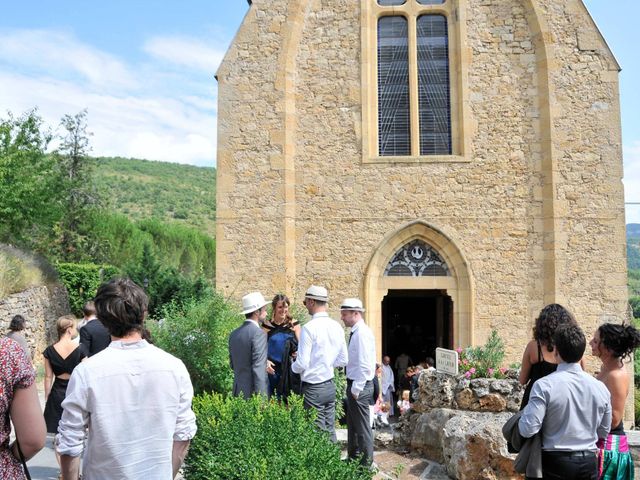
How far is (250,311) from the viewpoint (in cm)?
557

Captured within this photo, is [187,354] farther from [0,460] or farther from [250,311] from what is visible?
[0,460]

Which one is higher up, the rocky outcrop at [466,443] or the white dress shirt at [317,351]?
the white dress shirt at [317,351]

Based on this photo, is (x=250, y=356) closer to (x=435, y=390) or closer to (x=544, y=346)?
(x=544, y=346)

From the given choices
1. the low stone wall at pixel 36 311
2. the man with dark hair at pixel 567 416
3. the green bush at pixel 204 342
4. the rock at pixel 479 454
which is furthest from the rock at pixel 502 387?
the low stone wall at pixel 36 311

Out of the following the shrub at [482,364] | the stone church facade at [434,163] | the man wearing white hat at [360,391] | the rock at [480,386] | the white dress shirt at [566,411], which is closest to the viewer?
the white dress shirt at [566,411]

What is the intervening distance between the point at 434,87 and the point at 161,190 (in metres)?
53.5

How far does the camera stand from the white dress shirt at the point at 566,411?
3.40 metres

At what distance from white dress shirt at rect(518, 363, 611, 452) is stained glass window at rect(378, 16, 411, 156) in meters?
8.64

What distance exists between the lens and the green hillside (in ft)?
A: 172

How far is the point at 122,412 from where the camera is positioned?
2646 millimetres

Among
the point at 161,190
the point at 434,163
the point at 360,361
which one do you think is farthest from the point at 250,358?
the point at 161,190

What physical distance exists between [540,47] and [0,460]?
11.2 meters

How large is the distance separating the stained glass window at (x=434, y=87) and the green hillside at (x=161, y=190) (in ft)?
116

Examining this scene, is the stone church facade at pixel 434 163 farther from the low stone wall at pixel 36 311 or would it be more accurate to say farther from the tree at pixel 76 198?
the tree at pixel 76 198
